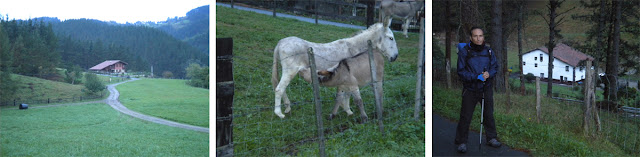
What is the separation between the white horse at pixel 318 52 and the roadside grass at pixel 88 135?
3.74ft

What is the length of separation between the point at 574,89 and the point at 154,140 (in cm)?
499

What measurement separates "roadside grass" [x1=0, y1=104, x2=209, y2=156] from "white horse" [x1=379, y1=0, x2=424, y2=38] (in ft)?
7.43

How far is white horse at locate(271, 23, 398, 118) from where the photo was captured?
4.35m

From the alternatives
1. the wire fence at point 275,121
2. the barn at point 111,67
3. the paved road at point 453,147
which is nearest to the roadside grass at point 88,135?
the barn at point 111,67

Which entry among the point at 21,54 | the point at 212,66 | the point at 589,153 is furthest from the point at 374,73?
the point at 21,54

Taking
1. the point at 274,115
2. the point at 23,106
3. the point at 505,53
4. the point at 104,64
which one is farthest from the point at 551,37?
the point at 23,106

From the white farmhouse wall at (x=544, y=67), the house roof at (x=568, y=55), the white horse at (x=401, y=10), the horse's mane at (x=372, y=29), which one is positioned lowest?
the white farmhouse wall at (x=544, y=67)

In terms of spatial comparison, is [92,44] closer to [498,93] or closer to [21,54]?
[21,54]

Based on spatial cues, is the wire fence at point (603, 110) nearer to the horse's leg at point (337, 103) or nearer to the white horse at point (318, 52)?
the white horse at point (318, 52)

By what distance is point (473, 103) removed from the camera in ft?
14.6

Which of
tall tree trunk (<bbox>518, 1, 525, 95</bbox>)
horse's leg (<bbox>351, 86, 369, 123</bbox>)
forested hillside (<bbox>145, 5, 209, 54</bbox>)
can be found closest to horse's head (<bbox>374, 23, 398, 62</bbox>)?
horse's leg (<bbox>351, 86, 369, 123</bbox>)

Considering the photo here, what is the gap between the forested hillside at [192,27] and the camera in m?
4.80

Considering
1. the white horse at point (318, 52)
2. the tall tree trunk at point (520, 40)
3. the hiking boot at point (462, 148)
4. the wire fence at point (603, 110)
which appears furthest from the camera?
the tall tree trunk at point (520, 40)

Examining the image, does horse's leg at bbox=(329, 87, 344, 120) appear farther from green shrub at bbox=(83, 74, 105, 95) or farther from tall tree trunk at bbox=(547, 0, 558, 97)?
tall tree trunk at bbox=(547, 0, 558, 97)
